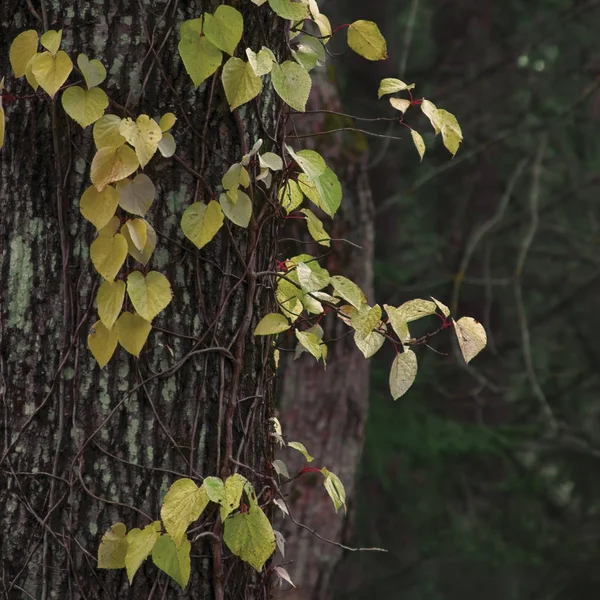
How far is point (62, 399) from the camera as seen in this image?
1.76 m

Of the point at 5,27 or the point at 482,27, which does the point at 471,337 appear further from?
the point at 482,27

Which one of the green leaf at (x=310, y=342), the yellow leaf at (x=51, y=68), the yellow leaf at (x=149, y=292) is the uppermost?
the yellow leaf at (x=51, y=68)

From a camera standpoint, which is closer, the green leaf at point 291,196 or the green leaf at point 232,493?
the green leaf at point 232,493

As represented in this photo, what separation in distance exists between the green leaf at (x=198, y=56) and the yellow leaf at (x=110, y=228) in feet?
0.84

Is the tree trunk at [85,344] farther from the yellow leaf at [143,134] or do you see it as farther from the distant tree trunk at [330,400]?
the distant tree trunk at [330,400]

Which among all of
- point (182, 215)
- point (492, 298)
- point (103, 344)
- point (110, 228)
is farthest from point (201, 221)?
point (492, 298)

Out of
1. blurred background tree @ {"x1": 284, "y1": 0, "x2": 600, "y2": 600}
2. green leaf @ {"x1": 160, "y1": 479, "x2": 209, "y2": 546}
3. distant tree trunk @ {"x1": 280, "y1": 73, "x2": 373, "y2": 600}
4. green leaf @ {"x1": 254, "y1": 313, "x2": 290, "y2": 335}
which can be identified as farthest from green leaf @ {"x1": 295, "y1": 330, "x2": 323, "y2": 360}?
blurred background tree @ {"x1": 284, "y1": 0, "x2": 600, "y2": 600}

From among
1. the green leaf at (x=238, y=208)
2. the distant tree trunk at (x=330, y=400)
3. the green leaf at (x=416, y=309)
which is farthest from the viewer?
the distant tree trunk at (x=330, y=400)

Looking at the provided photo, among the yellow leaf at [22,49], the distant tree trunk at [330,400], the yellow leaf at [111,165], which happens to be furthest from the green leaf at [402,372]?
the distant tree trunk at [330,400]

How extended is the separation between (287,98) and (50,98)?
42 cm

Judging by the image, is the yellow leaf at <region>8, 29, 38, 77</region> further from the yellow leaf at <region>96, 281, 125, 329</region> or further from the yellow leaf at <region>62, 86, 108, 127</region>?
the yellow leaf at <region>96, 281, 125, 329</region>

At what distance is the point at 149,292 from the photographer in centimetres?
167

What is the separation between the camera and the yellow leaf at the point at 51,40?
1640 mm

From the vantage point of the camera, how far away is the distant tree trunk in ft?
14.5
